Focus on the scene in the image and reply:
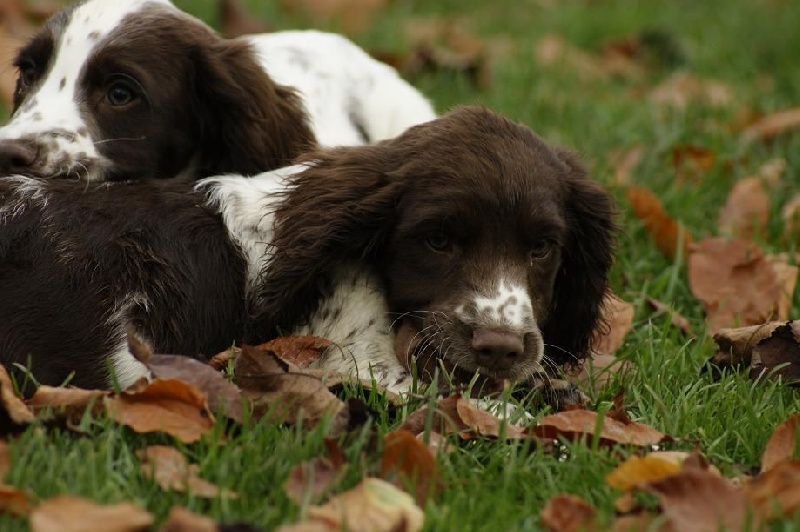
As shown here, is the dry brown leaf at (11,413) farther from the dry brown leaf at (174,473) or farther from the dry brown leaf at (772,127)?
the dry brown leaf at (772,127)

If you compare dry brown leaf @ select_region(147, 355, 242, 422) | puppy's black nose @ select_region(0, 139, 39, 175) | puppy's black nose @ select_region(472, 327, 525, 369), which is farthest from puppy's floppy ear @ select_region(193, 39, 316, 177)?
dry brown leaf @ select_region(147, 355, 242, 422)

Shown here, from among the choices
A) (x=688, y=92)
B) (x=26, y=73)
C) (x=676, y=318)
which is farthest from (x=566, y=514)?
(x=688, y=92)

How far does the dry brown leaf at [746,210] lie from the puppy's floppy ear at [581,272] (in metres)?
1.37

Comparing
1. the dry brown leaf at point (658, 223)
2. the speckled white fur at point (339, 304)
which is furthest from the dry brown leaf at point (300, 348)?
the dry brown leaf at point (658, 223)

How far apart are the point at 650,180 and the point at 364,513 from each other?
3489 mm

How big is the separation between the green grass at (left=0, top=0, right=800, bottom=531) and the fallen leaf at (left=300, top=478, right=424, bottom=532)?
0.21 ft

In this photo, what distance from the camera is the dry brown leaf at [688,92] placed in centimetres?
721

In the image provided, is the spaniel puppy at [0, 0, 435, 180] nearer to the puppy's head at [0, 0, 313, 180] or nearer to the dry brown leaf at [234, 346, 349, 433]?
the puppy's head at [0, 0, 313, 180]

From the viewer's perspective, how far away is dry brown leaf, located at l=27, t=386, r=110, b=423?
11.3 feet

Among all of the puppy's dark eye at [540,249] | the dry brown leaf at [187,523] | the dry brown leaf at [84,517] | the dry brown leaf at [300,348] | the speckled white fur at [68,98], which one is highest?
the speckled white fur at [68,98]

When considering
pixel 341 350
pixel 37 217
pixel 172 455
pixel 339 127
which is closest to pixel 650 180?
pixel 339 127

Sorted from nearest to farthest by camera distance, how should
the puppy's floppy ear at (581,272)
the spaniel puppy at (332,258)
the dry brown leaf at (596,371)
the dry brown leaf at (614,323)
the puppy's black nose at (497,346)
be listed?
the puppy's black nose at (497,346), the spaniel puppy at (332,258), the dry brown leaf at (596,371), the puppy's floppy ear at (581,272), the dry brown leaf at (614,323)

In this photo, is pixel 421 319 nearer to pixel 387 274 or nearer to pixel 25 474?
pixel 387 274

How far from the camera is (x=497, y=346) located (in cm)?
382
